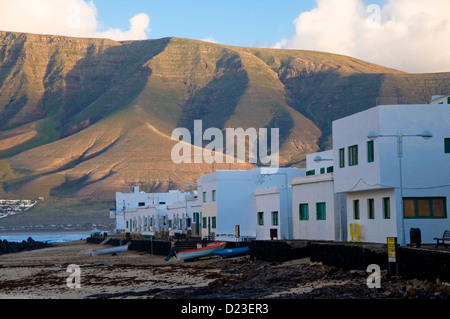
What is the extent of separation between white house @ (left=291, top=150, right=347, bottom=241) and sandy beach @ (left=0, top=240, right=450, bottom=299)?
4419 millimetres

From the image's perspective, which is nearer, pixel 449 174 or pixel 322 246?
pixel 322 246

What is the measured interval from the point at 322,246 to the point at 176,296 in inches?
312

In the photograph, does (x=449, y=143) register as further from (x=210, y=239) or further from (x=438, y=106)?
(x=210, y=239)

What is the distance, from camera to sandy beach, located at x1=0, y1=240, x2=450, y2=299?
2262cm

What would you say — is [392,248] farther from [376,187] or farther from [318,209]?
[318,209]

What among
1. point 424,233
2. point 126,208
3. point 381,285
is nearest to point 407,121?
point 424,233

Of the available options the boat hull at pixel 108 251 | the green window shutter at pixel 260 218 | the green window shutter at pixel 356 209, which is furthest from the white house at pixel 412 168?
the boat hull at pixel 108 251

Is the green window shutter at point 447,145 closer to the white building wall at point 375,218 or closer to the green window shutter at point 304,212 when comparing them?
the white building wall at point 375,218

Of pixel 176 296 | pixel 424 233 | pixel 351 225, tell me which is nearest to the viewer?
pixel 176 296

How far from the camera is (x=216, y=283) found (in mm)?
30078

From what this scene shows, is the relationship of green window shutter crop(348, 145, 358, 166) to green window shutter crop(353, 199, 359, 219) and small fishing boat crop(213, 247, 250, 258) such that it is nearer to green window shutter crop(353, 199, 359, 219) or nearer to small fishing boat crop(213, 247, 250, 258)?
green window shutter crop(353, 199, 359, 219)

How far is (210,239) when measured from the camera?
59.5m

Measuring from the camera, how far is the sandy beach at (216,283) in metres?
22.6

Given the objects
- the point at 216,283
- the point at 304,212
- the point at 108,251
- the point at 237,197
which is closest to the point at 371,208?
the point at 304,212
